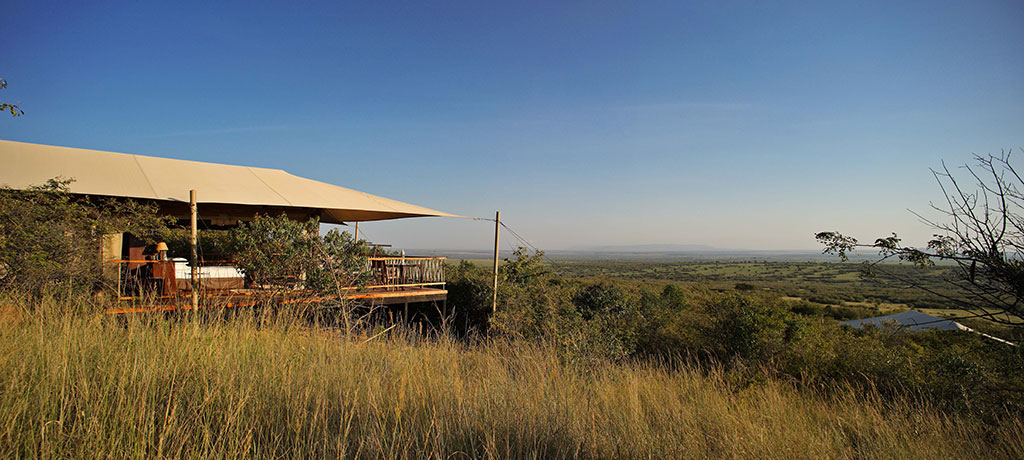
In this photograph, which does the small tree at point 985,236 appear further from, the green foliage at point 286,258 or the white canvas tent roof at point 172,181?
the white canvas tent roof at point 172,181

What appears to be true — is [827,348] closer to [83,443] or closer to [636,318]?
[636,318]

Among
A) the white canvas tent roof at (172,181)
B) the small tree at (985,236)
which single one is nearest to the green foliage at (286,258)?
the white canvas tent roof at (172,181)

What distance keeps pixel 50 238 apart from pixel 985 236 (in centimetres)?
841

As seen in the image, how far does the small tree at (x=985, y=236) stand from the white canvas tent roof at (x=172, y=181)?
808 cm

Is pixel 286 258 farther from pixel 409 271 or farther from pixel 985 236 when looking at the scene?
pixel 985 236

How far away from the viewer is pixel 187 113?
14.4 metres

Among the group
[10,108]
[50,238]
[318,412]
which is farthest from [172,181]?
[318,412]

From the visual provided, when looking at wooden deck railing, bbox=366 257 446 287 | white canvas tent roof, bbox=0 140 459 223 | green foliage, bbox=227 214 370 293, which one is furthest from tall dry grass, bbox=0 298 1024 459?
wooden deck railing, bbox=366 257 446 287

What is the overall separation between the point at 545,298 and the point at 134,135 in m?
16.6

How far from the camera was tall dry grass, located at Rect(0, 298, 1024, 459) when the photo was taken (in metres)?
1.75

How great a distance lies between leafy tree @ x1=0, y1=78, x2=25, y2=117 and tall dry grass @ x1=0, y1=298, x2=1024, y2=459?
1.94m

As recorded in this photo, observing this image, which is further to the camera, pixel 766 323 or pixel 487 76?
pixel 487 76

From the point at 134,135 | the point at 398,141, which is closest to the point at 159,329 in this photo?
the point at 398,141

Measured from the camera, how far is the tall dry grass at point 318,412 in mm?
1754
